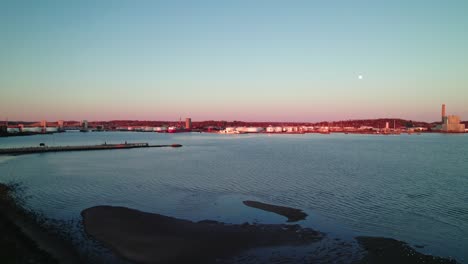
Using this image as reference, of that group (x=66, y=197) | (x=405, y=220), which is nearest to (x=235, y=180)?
(x=66, y=197)

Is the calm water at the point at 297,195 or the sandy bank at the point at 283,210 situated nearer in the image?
the calm water at the point at 297,195

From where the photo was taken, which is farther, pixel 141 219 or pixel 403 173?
pixel 403 173

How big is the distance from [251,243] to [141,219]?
6.12 m

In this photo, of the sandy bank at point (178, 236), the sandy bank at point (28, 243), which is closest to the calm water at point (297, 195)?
the sandy bank at point (178, 236)

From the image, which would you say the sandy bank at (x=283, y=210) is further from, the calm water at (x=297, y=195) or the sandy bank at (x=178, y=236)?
the sandy bank at (x=178, y=236)

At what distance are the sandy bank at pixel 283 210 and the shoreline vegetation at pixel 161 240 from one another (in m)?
0.16

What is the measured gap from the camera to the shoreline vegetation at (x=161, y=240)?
35.9 feet

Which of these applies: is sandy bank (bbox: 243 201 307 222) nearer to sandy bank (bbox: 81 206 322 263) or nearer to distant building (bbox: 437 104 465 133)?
sandy bank (bbox: 81 206 322 263)

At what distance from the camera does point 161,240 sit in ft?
42.7

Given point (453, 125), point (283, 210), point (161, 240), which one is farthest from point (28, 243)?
point (453, 125)

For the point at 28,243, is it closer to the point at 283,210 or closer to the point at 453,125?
the point at 283,210

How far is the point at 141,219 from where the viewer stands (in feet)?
52.3

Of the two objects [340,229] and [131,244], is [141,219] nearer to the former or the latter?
[131,244]

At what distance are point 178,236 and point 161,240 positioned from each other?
0.71m
